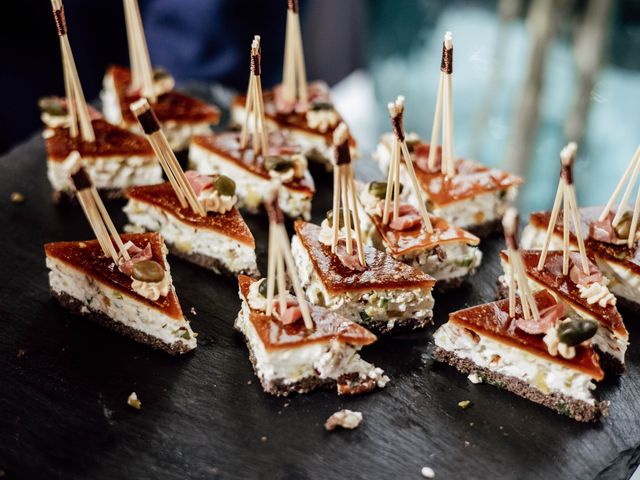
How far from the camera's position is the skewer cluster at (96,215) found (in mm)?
4191

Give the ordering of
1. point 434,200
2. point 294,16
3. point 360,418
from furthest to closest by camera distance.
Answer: point 294,16
point 434,200
point 360,418

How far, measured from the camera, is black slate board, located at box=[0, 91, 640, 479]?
12.8 ft

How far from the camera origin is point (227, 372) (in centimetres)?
445

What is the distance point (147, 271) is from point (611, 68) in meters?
5.77

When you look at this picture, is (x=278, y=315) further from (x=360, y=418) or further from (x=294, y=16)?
(x=294, y=16)

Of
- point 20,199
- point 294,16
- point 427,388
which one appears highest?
point 294,16

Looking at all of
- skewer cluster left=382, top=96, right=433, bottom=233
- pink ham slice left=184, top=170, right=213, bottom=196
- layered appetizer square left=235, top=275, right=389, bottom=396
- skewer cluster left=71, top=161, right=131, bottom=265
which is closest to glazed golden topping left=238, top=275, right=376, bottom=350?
layered appetizer square left=235, top=275, right=389, bottom=396

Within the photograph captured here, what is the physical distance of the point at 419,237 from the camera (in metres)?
5.09

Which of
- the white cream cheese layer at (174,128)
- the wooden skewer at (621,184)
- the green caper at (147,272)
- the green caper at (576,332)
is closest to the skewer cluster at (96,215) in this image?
the green caper at (147,272)

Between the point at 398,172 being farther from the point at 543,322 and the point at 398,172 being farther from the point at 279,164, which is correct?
the point at 543,322

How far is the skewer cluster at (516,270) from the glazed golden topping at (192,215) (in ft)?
5.56

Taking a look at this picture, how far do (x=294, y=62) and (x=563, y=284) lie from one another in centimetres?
303

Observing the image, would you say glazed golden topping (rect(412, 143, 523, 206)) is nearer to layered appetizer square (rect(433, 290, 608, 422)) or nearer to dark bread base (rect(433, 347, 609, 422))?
layered appetizer square (rect(433, 290, 608, 422))

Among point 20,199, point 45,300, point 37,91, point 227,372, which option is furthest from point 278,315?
point 37,91
